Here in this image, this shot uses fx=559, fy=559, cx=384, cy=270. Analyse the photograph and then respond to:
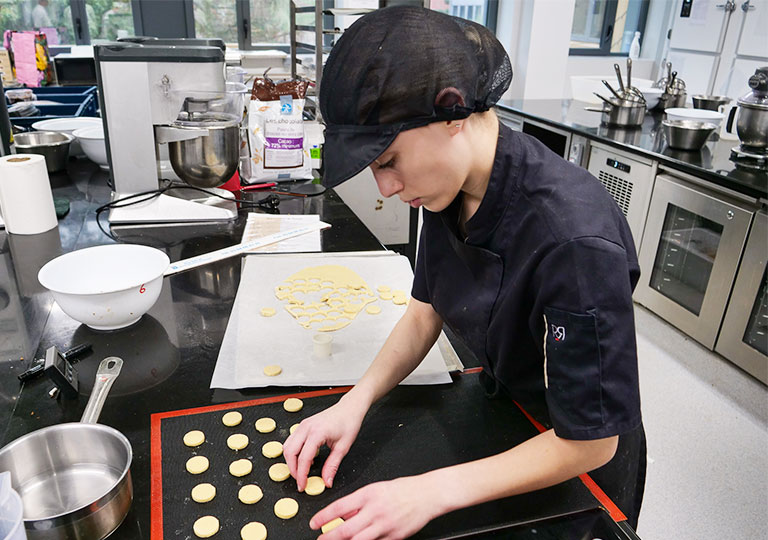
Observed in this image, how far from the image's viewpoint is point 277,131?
1.97m

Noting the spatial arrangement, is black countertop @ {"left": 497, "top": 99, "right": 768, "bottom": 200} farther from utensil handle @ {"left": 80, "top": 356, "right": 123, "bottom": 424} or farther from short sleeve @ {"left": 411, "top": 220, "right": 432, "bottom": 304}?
utensil handle @ {"left": 80, "top": 356, "right": 123, "bottom": 424}

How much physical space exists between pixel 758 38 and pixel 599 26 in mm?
1791

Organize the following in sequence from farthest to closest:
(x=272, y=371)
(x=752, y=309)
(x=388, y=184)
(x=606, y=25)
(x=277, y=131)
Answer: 1. (x=606, y=25)
2. (x=752, y=309)
3. (x=277, y=131)
4. (x=272, y=371)
5. (x=388, y=184)

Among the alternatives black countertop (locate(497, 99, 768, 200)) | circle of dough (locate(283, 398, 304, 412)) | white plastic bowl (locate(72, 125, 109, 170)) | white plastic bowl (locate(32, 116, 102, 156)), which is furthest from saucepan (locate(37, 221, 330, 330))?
black countertop (locate(497, 99, 768, 200))

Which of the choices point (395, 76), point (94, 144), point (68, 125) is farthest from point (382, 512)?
point (68, 125)

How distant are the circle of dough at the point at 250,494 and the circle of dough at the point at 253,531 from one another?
4 centimetres

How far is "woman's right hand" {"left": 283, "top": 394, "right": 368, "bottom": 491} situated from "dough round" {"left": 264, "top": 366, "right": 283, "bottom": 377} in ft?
0.61

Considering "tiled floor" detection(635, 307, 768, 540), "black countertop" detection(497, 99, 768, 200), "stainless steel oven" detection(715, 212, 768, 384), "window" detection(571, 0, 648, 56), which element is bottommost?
"tiled floor" detection(635, 307, 768, 540)

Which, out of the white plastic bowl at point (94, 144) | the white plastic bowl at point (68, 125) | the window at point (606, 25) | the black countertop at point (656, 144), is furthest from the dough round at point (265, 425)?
the window at point (606, 25)

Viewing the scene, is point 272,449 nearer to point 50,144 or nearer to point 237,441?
point 237,441

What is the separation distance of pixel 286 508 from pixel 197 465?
0.50ft

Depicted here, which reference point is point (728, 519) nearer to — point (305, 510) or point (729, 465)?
point (729, 465)

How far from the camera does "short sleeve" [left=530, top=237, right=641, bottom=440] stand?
0.66m

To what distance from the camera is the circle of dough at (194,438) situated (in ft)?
2.72
